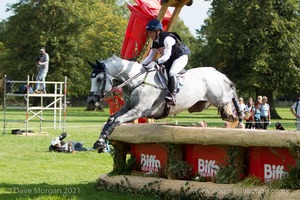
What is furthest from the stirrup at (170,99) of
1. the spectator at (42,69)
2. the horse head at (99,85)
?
the spectator at (42,69)

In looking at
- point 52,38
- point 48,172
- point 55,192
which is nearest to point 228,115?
point 55,192

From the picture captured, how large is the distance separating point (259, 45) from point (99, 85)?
39204 mm

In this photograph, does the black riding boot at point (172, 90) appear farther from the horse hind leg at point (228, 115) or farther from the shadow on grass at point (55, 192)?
the horse hind leg at point (228, 115)

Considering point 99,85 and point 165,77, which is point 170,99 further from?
point 99,85

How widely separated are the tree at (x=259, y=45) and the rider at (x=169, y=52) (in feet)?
117

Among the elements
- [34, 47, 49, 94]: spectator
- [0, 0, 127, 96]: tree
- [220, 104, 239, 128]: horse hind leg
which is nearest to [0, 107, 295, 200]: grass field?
[220, 104, 239, 128]: horse hind leg

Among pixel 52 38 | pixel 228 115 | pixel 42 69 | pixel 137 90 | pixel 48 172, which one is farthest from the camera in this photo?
pixel 52 38

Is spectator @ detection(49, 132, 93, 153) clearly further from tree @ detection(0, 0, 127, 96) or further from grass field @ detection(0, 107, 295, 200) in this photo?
tree @ detection(0, 0, 127, 96)

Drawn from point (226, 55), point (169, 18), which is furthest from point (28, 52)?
point (169, 18)

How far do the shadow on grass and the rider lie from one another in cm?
191

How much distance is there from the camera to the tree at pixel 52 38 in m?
59.2

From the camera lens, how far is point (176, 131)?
942 centimetres

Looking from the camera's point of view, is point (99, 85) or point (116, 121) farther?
point (116, 121)

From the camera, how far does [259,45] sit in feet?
155
